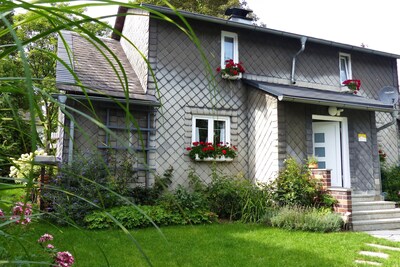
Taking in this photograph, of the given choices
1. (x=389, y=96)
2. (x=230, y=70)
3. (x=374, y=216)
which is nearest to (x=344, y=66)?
(x=389, y=96)

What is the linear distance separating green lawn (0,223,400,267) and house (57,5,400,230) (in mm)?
2520

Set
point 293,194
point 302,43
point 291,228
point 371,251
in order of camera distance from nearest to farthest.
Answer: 1. point 371,251
2. point 291,228
3. point 293,194
4. point 302,43

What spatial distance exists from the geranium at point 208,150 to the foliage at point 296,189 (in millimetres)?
1510

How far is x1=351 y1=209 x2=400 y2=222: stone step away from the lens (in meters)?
7.36

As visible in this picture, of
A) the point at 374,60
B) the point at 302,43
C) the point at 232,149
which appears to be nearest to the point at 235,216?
the point at 232,149

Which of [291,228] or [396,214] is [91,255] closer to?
[291,228]

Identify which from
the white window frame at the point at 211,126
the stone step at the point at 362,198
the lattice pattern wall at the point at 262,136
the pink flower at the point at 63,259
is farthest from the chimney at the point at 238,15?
the pink flower at the point at 63,259

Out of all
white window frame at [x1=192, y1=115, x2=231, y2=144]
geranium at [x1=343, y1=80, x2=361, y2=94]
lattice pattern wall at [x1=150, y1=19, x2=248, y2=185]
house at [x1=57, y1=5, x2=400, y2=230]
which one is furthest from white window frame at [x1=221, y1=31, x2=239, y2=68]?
geranium at [x1=343, y1=80, x2=361, y2=94]

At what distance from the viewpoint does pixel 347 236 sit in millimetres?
5914

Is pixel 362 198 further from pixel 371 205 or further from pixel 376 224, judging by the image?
pixel 376 224

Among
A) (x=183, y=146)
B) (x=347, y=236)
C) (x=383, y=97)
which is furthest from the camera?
(x=383, y=97)

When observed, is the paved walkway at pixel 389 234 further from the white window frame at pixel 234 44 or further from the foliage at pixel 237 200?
the white window frame at pixel 234 44

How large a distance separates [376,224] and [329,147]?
2603mm

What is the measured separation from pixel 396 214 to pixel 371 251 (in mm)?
3627
